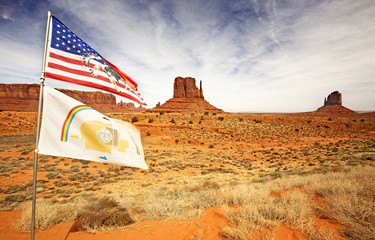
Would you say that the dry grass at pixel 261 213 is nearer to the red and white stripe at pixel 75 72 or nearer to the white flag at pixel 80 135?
the white flag at pixel 80 135

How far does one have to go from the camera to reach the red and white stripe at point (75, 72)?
10.4 feet

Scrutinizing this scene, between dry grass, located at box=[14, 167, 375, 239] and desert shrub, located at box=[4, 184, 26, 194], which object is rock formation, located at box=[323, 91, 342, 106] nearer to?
dry grass, located at box=[14, 167, 375, 239]

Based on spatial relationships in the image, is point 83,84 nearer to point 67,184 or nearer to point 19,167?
point 67,184

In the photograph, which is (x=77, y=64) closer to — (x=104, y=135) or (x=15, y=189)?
(x=104, y=135)

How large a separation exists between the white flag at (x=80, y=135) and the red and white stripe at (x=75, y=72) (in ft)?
1.38

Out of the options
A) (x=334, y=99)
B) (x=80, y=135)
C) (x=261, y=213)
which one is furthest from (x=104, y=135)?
(x=334, y=99)

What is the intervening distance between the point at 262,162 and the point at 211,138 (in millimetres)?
11342

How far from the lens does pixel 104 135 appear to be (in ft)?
11.2

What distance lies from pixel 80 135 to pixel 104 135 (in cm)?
44

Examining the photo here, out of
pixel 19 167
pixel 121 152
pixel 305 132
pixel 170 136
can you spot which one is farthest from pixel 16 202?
pixel 305 132

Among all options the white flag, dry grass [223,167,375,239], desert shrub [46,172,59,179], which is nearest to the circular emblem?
the white flag

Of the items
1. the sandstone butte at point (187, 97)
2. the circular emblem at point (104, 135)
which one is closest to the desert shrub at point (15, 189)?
the circular emblem at point (104, 135)

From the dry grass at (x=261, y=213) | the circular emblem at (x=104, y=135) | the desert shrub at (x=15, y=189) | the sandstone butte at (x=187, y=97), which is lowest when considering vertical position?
the desert shrub at (x=15, y=189)

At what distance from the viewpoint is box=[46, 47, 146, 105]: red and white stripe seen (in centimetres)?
316
